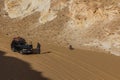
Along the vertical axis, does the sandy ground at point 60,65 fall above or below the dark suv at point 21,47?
below

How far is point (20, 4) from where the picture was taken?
59500mm

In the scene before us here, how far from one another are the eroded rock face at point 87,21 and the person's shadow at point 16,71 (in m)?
9.53

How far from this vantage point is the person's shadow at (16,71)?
24.3m

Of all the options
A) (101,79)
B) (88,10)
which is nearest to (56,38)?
(88,10)

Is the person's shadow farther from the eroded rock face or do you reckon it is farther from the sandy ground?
the eroded rock face

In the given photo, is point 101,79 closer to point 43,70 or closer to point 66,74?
point 66,74

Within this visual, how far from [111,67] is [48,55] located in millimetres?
7962

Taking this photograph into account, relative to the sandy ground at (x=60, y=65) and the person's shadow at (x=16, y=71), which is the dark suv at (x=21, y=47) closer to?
the sandy ground at (x=60, y=65)

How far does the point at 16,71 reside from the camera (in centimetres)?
2625

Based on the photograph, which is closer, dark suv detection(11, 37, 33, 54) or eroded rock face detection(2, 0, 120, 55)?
dark suv detection(11, 37, 33, 54)

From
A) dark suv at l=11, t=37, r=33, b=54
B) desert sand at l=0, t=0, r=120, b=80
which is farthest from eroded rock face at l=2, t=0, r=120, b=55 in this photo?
dark suv at l=11, t=37, r=33, b=54

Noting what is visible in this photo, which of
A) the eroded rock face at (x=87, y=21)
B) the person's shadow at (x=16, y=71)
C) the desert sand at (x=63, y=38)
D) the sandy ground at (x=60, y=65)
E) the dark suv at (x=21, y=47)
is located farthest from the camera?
the eroded rock face at (x=87, y=21)

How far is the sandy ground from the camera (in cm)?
2497

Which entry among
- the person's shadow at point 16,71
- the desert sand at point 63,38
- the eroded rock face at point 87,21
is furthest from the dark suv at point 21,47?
the eroded rock face at point 87,21
